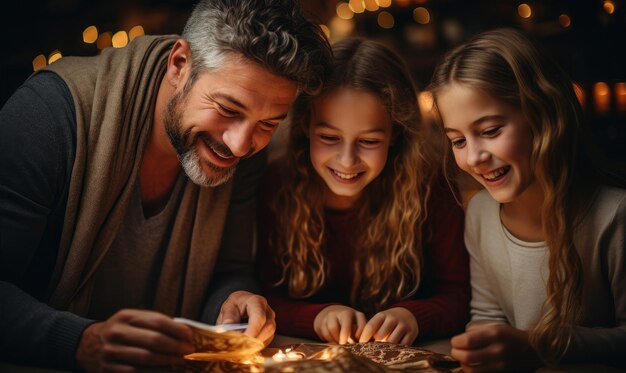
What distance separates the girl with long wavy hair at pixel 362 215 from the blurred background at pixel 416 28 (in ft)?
2.28

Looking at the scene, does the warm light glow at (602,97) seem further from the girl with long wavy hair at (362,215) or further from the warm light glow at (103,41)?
the warm light glow at (103,41)

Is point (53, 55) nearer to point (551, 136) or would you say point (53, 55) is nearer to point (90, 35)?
point (90, 35)

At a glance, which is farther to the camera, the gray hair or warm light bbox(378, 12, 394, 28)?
warm light bbox(378, 12, 394, 28)

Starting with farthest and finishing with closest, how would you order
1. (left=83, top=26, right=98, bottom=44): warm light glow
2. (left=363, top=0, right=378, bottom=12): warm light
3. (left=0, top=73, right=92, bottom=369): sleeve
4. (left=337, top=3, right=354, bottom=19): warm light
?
1. (left=337, top=3, right=354, bottom=19): warm light
2. (left=363, top=0, right=378, bottom=12): warm light
3. (left=83, top=26, right=98, bottom=44): warm light glow
4. (left=0, top=73, right=92, bottom=369): sleeve

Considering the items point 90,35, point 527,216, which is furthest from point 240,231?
point 90,35

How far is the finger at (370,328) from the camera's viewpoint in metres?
1.54

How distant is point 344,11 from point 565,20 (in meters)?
1.21

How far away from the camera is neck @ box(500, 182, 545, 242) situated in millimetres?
1638

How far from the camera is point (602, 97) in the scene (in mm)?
2898

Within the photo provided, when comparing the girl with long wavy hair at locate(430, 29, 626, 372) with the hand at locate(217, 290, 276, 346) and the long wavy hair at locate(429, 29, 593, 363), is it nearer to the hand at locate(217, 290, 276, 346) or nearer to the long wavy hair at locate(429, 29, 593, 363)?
the long wavy hair at locate(429, 29, 593, 363)

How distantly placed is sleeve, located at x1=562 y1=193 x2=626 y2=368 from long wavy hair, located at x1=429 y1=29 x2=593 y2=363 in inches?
1.7

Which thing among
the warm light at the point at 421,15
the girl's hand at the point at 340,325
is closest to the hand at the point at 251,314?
the girl's hand at the point at 340,325

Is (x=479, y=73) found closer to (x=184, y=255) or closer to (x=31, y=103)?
(x=184, y=255)

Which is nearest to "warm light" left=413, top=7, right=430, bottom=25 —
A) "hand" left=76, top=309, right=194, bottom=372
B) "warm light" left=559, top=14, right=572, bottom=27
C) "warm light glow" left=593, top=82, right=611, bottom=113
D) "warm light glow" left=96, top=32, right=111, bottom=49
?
"warm light" left=559, top=14, right=572, bottom=27
